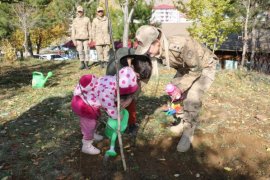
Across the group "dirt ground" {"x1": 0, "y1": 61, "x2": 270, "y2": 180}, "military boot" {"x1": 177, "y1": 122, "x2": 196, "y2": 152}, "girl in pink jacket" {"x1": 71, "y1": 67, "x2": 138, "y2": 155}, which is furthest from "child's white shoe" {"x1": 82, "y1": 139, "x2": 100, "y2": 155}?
"military boot" {"x1": 177, "y1": 122, "x2": 196, "y2": 152}

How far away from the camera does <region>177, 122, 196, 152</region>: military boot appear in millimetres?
4555

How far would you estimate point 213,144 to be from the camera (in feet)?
15.9

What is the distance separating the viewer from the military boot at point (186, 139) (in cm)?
455

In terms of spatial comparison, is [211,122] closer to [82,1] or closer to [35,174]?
[35,174]

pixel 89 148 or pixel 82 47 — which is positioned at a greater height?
pixel 82 47

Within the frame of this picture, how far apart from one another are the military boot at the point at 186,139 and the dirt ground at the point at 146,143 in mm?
108

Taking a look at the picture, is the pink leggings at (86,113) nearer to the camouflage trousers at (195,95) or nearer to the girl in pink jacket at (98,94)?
the girl in pink jacket at (98,94)

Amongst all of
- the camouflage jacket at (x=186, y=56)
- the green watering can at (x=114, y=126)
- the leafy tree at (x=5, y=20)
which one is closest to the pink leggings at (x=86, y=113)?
the green watering can at (x=114, y=126)

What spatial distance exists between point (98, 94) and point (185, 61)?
125cm

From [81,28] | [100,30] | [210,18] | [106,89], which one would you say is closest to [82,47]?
[81,28]

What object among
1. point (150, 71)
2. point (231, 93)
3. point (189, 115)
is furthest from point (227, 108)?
point (150, 71)

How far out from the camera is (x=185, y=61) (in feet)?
13.7

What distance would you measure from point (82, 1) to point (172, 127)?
31153 millimetres

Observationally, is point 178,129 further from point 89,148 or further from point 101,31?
point 101,31
